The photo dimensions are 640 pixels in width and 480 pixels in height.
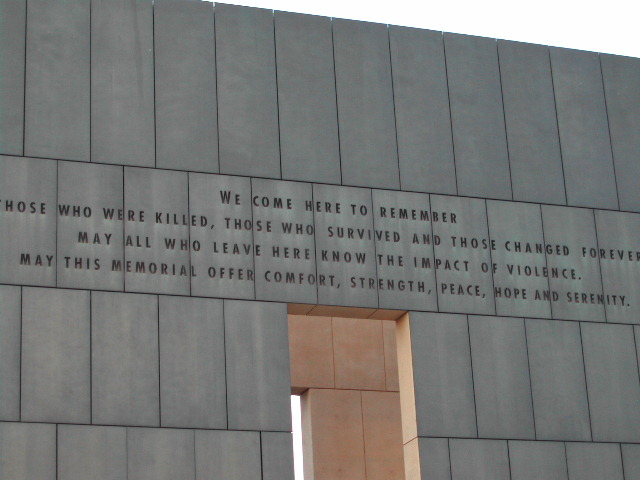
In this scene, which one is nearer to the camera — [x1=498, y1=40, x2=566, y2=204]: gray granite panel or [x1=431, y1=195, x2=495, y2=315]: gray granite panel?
[x1=431, y1=195, x2=495, y2=315]: gray granite panel

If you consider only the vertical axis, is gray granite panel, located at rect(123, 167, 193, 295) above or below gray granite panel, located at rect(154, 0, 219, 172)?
below

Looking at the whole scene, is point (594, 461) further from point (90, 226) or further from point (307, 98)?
point (90, 226)

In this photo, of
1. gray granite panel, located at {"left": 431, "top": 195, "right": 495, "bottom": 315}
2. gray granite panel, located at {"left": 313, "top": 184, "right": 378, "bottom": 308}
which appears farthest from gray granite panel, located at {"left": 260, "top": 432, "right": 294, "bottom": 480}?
gray granite panel, located at {"left": 431, "top": 195, "right": 495, "bottom": 315}

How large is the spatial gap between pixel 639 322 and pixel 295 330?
6957 mm

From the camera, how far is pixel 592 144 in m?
20.4

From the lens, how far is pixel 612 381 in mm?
18891

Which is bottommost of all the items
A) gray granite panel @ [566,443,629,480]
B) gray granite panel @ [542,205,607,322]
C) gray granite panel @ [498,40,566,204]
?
gray granite panel @ [566,443,629,480]

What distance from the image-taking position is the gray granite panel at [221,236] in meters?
17.6

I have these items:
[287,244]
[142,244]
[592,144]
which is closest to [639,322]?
[592,144]

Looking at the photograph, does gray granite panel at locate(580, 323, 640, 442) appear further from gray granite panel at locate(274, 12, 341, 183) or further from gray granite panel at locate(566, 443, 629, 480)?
gray granite panel at locate(274, 12, 341, 183)

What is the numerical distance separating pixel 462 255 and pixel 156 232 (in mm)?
4703

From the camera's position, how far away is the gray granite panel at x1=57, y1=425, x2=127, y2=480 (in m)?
16.0

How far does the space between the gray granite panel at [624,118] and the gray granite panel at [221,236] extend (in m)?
6.40

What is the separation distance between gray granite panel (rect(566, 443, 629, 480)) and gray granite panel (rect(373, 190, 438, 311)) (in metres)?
2.97
